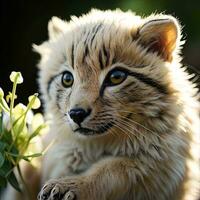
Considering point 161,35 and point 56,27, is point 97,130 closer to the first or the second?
point 161,35

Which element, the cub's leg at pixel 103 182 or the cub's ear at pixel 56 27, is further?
the cub's ear at pixel 56 27

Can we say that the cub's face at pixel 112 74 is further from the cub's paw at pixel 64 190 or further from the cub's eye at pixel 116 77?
the cub's paw at pixel 64 190

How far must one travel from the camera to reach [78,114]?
171 cm

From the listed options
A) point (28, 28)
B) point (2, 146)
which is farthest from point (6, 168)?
point (28, 28)

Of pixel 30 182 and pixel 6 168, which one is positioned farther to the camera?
pixel 30 182

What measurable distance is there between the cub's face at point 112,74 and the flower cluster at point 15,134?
0.34 feet

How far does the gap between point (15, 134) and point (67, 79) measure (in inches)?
9.0

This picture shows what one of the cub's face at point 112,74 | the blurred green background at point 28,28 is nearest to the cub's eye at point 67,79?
the cub's face at point 112,74

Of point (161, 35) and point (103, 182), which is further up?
point (161, 35)

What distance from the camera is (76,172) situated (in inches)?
73.8

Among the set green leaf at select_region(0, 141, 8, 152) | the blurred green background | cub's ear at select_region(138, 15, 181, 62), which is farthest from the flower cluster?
the blurred green background

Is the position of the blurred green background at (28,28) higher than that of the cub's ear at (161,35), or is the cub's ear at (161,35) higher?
the blurred green background at (28,28)

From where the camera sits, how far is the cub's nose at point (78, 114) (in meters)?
1.71

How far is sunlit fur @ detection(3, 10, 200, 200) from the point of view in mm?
1765
